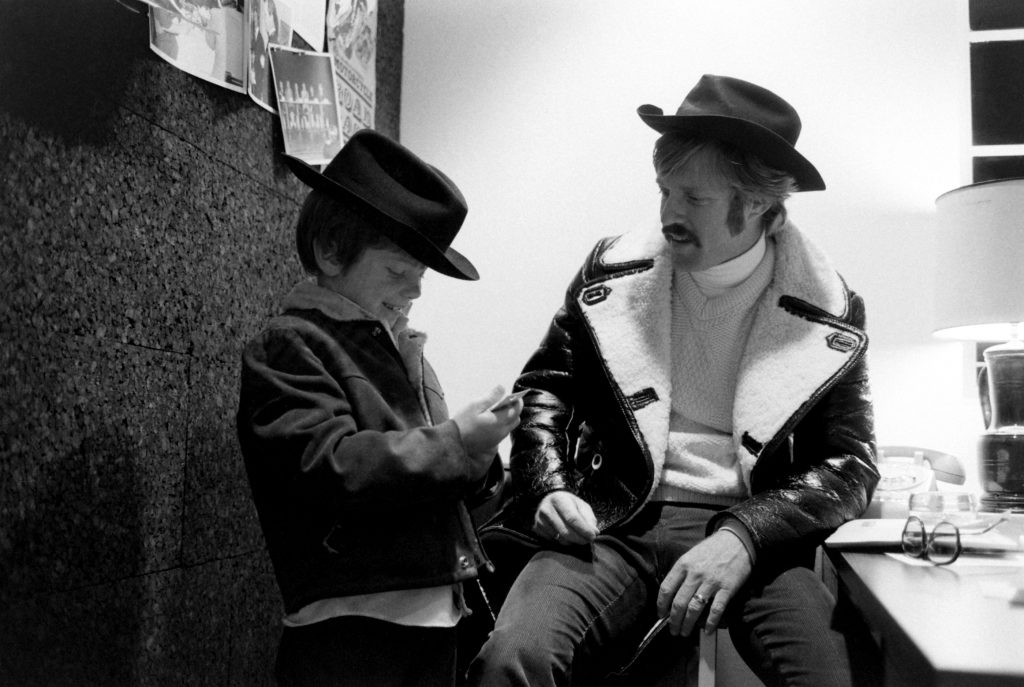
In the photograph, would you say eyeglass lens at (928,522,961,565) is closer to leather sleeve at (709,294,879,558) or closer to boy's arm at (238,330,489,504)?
leather sleeve at (709,294,879,558)

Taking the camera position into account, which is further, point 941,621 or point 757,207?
point 757,207

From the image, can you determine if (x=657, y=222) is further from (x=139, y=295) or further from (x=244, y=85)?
(x=139, y=295)

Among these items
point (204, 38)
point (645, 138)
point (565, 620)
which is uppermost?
point (645, 138)

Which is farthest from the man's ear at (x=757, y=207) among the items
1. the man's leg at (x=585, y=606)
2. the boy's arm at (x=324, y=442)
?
the boy's arm at (x=324, y=442)

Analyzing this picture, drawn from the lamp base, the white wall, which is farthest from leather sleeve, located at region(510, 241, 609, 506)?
the lamp base

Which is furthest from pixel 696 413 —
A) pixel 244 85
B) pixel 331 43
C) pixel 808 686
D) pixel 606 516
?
pixel 331 43

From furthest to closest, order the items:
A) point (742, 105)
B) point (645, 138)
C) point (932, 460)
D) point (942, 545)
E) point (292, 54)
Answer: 1. point (645, 138)
2. point (932, 460)
3. point (292, 54)
4. point (742, 105)
5. point (942, 545)

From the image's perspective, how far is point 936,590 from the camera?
942mm

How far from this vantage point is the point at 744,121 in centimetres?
142

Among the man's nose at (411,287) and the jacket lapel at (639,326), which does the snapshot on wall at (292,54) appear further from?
the jacket lapel at (639,326)

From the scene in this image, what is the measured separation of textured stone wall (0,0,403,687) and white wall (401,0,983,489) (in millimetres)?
832

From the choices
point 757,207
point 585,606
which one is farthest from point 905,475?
point 585,606

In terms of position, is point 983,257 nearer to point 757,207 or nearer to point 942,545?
point 757,207

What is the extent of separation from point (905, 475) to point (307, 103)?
1.46 meters
